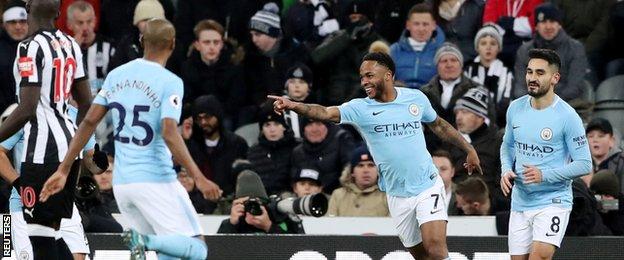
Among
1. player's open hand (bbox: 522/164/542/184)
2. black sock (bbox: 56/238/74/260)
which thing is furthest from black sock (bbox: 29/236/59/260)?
player's open hand (bbox: 522/164/542/184)

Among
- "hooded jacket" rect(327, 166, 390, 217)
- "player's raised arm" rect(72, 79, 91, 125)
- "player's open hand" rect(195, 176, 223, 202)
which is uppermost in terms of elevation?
"player's raised arm" rect(72, 79, 91, 125)

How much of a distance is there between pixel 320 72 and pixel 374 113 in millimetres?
5189

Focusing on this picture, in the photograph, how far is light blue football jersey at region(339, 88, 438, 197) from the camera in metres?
12.1

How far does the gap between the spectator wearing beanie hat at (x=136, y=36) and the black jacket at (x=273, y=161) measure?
2.01 metres

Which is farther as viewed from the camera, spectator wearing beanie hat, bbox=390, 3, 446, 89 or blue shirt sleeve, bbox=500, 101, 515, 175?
spectator wearing beanie hat, bbox=390, 3, 446, 89

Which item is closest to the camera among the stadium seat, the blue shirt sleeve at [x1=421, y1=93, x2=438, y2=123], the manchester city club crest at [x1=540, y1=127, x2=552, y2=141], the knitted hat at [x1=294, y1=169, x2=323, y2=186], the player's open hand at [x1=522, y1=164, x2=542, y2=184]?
the player's open hand at [x1=522, y1=164, x2=542, y2=184]

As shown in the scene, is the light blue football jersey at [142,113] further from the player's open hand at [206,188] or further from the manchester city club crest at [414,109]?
the manchester city club crest at [414,109]

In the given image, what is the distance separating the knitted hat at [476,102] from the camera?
50.1ft

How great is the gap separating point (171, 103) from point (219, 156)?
5.92m

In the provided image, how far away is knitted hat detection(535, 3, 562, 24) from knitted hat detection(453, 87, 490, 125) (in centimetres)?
117

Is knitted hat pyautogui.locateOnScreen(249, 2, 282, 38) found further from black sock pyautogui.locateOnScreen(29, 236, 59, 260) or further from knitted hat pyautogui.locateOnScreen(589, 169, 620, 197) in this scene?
black sock pyautogui.locateOnScreen(29, 236, 59, 260)

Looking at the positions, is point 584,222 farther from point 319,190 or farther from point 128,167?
point 128,167

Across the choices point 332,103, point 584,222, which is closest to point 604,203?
point 584,222

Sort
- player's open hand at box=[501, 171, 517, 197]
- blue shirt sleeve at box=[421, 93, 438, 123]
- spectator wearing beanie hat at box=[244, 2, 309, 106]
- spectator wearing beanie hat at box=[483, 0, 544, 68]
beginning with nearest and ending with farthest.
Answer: player's open hand at box=[501, 171, 517, 197], blue shirt sleeve at box=[421, 93, 438, 123], spectator wearing beanie hat at box=[483, 0, 544, 68], spectator wearing beanie hat at box=[244, 2, 309, 106]
